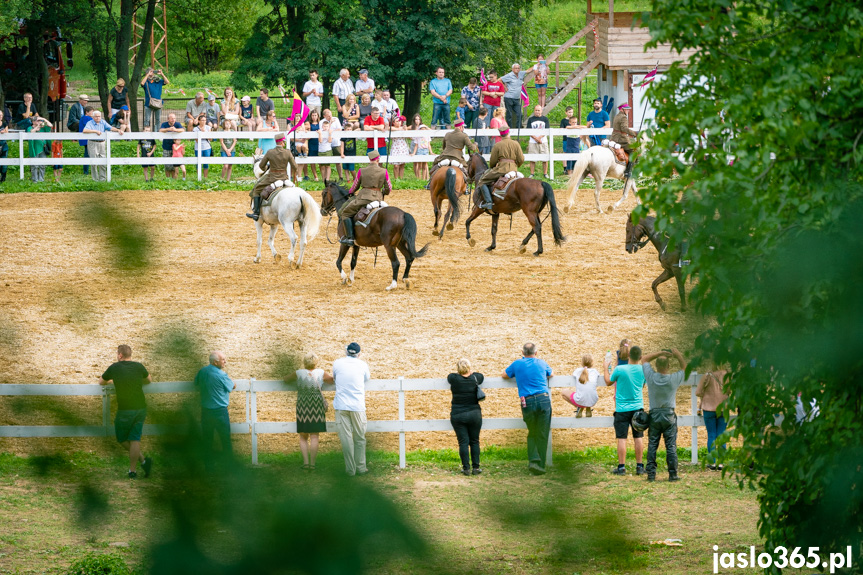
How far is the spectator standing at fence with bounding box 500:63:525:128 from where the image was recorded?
94.8 feet

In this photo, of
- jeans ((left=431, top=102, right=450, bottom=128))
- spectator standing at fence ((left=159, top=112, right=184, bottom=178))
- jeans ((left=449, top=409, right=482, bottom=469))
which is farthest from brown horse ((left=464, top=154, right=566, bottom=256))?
spectator standing at fence ((left=159, top=112, right=184, bottom=178))

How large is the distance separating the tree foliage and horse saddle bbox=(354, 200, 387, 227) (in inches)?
475

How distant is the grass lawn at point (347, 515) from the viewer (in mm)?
1591

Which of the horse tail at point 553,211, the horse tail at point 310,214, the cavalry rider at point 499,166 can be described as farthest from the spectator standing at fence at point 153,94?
the horse tail at point 553,211

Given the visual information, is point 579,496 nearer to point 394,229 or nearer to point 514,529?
point 514,529

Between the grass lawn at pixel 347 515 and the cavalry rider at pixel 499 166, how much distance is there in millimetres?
17655

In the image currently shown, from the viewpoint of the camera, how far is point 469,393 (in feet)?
33.5

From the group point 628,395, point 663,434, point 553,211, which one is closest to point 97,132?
point 553,211

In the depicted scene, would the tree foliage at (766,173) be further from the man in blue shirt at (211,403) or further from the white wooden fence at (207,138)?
the white wooden fence at (207,138)

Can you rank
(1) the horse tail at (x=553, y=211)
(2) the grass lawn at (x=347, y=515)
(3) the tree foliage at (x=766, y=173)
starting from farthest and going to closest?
1. (1) the horse tail at (x=553, y=211)
2. (3) the tree foliage at (x=766, y=173)
3. (2) the grass lawn at (x=347, y=515)

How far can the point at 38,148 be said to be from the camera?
2619 centimetres

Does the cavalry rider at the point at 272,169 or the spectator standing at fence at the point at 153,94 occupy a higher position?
the spectator standing at fence at the point at 153,94

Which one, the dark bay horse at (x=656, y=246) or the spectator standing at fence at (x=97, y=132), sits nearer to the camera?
the dark bay horse at (x=656, y=246)

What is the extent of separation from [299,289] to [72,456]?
1512 cm
